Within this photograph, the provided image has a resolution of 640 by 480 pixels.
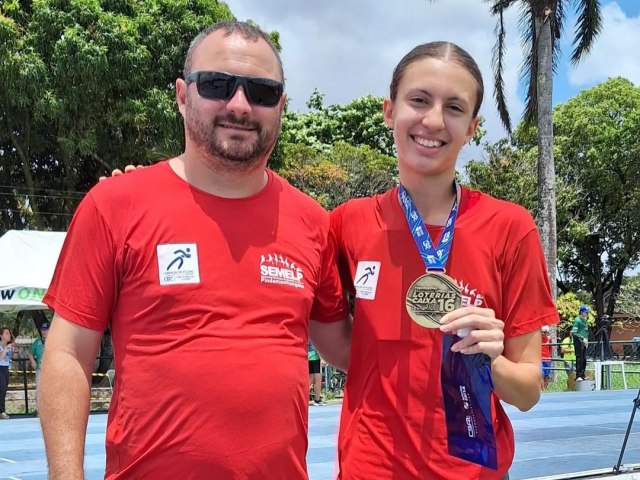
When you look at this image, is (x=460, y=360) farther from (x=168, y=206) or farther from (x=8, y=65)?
(x=8, y=65)

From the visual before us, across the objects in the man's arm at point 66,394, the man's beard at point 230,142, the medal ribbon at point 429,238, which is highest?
the man's beard at point 230,142

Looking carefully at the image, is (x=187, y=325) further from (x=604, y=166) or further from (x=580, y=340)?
(x=604, y=166)

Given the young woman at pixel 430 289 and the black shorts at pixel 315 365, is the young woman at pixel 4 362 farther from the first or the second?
the young woman at pixel 430 289

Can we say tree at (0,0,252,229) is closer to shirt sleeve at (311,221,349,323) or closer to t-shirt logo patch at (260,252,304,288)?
shirt sleeve at (311,221,349,323)

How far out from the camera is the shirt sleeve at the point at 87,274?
2.06m

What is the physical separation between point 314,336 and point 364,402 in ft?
1.60

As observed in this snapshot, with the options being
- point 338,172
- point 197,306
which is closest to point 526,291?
point 197,306

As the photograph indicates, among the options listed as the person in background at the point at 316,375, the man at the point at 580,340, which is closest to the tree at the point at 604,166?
the man at the point at 580,340

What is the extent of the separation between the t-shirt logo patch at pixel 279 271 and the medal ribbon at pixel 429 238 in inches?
15.5

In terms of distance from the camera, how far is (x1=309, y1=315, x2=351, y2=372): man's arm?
2617 mm

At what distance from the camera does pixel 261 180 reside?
2.39 meters

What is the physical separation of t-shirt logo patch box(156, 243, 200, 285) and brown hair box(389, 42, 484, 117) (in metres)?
0.90

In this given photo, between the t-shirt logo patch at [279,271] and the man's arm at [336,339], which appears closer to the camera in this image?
the t-shirt logo patch at [279,271]

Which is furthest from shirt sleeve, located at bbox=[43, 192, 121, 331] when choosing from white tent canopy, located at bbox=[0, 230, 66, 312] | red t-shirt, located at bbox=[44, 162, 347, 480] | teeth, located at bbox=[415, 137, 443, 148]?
white tent canopy, located at bbox=[0, 230, 66, 312]
